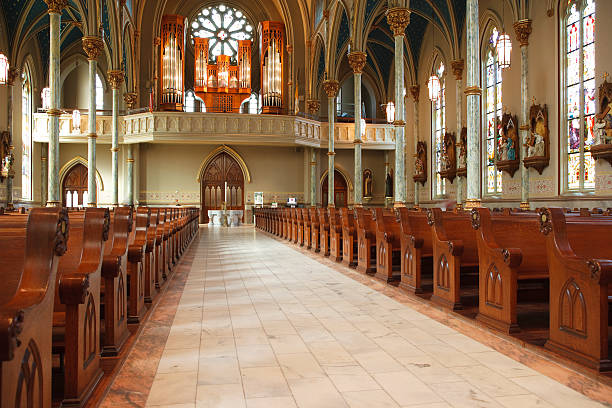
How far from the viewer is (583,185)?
560 inches

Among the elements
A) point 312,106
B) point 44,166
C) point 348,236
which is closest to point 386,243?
point 348,236

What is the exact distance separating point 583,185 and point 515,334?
473 inches

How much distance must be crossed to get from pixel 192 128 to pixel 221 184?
4.03m

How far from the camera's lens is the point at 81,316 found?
2.69m

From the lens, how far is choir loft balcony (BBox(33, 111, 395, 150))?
2231 centimetres

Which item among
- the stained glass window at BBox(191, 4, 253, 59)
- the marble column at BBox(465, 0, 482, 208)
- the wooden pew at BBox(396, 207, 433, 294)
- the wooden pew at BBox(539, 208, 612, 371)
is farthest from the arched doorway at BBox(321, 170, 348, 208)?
the wooden pew at BBox(539, 208, 612, 371)

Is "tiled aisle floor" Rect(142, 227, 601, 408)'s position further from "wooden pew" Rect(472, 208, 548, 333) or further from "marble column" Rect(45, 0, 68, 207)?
"marble column" Rect(45, 0, 68, 207)

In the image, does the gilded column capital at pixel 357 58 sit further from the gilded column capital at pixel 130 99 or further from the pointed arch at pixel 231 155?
the gilded column capital at pixel 130 99

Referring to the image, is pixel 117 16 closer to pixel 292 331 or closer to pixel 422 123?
pixel 422 123

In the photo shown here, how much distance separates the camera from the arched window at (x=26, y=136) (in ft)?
74.8

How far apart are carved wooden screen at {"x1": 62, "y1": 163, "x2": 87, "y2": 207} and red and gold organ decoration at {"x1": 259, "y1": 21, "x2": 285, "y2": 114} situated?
1005 centimetres

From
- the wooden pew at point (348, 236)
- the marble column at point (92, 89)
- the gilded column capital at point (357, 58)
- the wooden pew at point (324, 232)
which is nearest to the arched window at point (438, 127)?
the gilded column capital at point (357, 58)

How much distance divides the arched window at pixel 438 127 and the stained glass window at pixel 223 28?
35.7 ft

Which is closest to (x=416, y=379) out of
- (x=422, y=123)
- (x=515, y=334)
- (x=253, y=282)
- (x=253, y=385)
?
(x=253, y=385)
